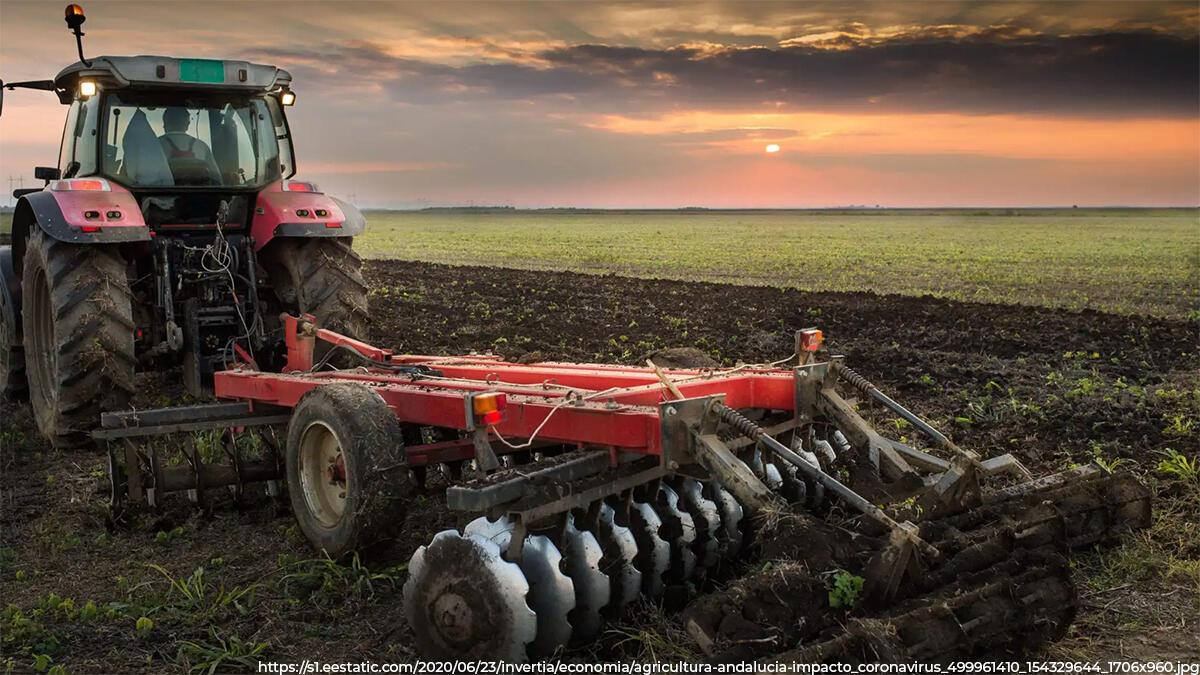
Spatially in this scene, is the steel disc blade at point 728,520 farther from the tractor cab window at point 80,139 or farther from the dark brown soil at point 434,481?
the tractor cab window at point 80,139

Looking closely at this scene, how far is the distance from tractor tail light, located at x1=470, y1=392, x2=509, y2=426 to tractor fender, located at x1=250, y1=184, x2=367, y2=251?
347cm

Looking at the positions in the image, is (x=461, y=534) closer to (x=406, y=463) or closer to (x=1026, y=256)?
(x=406, y=463)

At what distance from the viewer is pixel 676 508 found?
4.24 metres

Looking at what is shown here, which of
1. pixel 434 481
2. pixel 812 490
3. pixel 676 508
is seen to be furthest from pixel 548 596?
pixel 434 481

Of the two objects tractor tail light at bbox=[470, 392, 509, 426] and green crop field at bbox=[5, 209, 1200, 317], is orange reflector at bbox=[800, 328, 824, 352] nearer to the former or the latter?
tractor tail light at bbox=[470, 392, 509, 426]

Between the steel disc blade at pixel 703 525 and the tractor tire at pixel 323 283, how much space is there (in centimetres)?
359

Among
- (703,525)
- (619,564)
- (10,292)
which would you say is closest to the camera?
(619,564)

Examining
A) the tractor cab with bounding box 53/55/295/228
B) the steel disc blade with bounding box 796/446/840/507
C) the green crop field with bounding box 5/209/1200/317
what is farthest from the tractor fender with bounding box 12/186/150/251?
the green crop field with bounding box 5/209/1200/317

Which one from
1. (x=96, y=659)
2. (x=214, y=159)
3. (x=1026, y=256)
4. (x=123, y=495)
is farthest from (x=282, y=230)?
(x=1026, y=256)

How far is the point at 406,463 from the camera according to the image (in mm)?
4492

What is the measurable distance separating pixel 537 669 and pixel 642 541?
67 centimetres

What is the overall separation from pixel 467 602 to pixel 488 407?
774 mm

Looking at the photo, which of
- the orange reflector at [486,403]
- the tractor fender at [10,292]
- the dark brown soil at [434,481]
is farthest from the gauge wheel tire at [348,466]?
the tractor fender at [10,292]

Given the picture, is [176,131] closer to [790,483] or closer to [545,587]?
[790,483]
